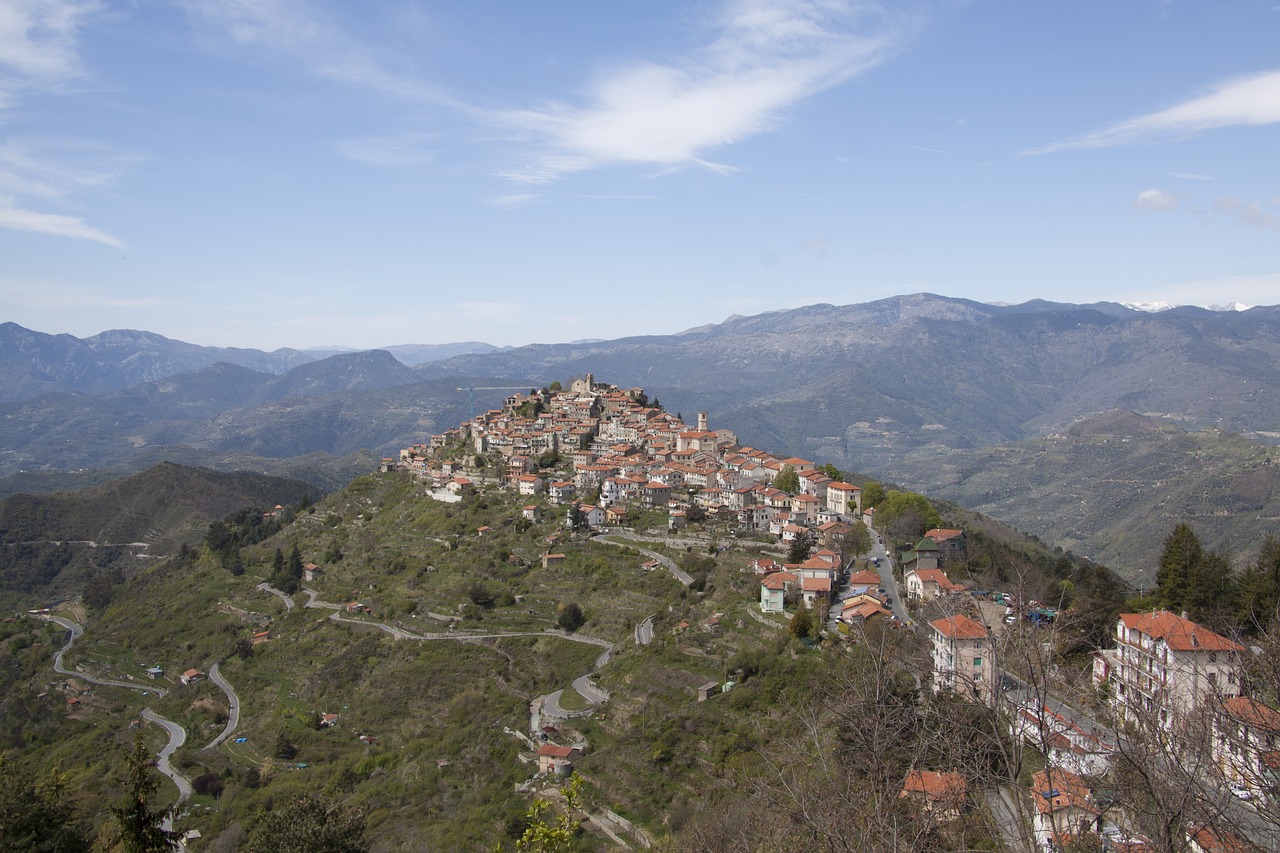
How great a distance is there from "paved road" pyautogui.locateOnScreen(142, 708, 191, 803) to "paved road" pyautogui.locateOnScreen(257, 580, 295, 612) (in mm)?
9203

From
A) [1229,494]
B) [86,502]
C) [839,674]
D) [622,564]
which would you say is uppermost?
[839,674]

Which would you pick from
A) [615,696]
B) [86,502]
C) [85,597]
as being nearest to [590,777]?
[615,696]

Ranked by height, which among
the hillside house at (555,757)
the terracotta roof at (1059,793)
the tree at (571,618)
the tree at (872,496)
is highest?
the terracotta roof at (1059,793)

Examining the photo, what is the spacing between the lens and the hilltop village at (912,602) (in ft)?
23.9

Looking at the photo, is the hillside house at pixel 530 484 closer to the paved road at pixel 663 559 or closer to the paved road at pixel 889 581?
the paved road at pixel 663 559

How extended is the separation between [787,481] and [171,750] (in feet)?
111

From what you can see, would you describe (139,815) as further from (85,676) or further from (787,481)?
(85,676)

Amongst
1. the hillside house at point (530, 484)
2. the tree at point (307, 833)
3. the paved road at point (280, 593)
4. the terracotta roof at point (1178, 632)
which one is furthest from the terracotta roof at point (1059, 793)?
the paved road at point (280, 593)

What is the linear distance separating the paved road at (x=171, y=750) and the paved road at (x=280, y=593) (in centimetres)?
920

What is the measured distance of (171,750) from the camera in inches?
1503

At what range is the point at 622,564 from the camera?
41.8 metres

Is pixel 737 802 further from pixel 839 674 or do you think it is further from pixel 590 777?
pixel 590 777

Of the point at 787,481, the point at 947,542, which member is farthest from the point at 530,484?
the point at 947,542

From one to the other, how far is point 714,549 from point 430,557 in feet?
59.4
